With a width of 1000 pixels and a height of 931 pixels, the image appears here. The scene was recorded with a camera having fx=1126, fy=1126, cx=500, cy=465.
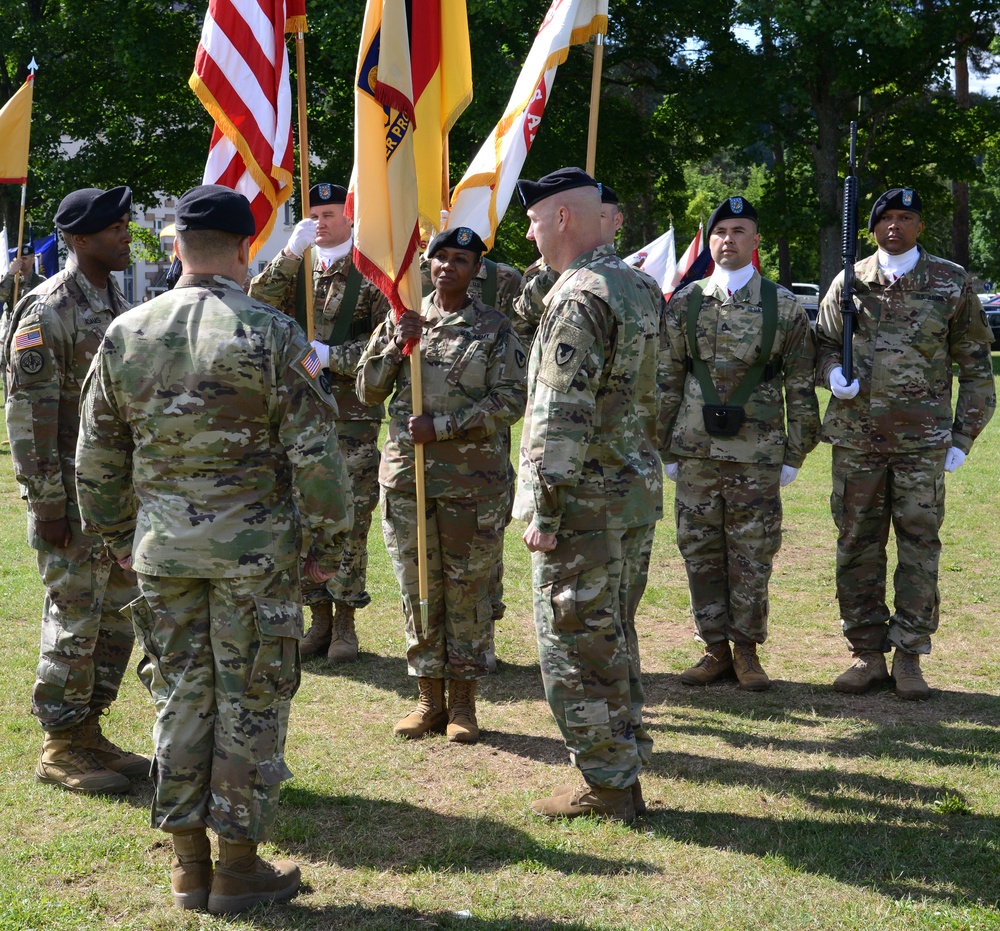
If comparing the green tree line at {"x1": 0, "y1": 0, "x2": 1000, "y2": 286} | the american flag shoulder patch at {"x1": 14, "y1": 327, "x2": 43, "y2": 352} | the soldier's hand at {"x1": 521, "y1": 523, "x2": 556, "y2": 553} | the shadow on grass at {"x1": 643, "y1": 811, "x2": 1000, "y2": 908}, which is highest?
the green tree line at {"x1": 0, "y1": 0, "x2": 1000, "y2": 286}

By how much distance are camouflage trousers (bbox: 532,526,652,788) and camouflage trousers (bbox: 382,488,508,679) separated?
0.98 m

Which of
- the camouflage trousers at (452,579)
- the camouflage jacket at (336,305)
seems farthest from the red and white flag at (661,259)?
the camouflage trousers at (452,579)

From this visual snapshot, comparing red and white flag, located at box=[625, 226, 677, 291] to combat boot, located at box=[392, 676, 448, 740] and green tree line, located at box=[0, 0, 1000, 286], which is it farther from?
combat boot, located at box=[392, 676, 448, 740]

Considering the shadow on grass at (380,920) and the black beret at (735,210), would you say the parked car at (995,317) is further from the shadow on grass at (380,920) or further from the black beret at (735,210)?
the shadow on grass at (380,920)

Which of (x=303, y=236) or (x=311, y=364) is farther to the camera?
(x=303, y=236)

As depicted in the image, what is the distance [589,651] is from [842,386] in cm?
257

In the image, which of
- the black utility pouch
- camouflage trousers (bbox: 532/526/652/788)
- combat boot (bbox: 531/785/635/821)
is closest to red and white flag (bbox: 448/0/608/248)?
the black utility pouch

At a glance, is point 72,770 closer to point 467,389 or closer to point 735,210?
point 467,389

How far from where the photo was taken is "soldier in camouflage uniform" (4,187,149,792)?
16.0 feet

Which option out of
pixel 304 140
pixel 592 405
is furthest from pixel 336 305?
pixel 592 405

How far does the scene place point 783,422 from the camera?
260 inches

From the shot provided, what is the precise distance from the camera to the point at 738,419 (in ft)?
21.3

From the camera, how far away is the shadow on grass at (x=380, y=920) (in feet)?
12.9

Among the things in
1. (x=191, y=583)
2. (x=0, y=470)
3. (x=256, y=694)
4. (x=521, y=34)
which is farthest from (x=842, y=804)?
(x=521, y=34)
